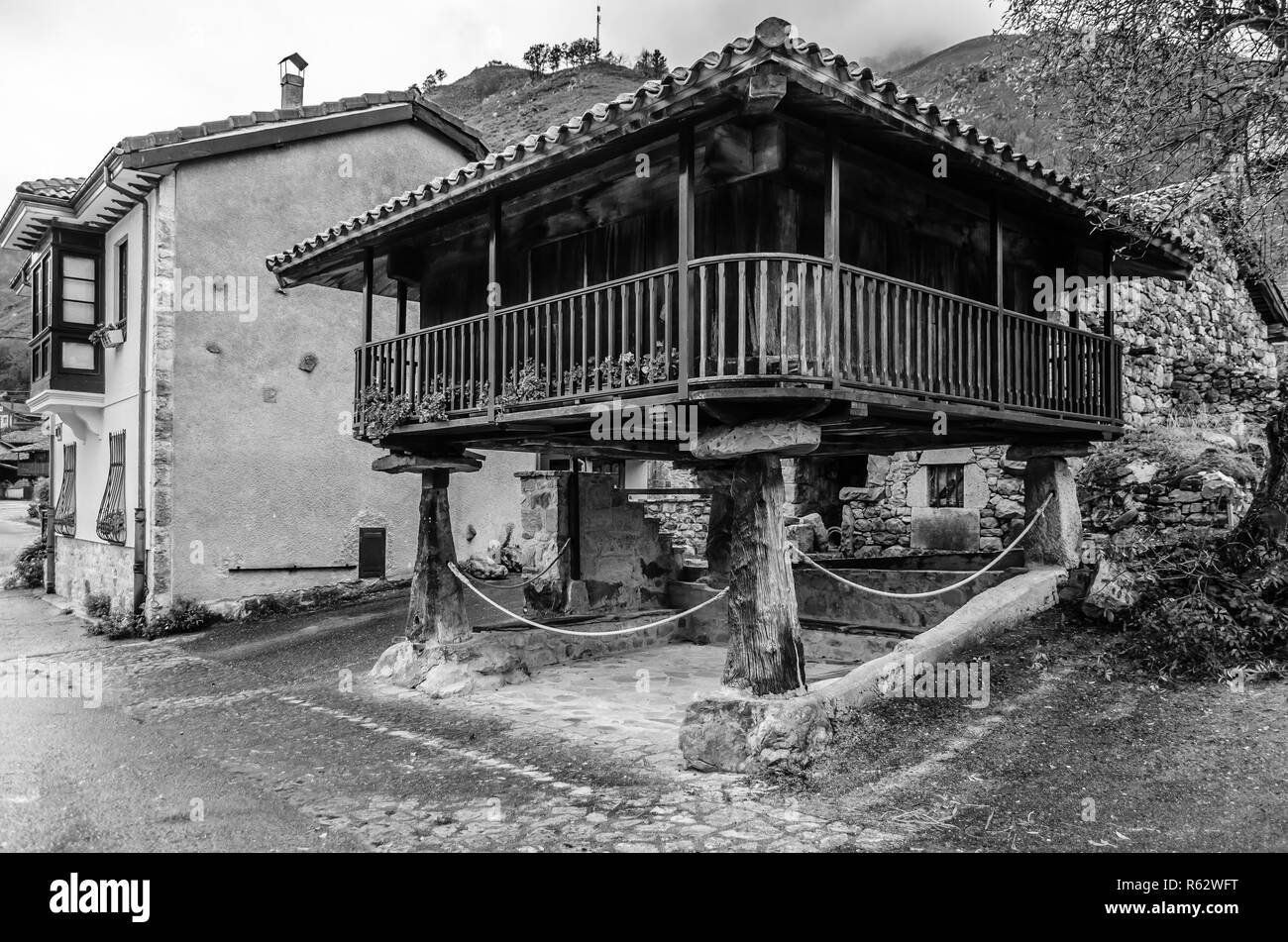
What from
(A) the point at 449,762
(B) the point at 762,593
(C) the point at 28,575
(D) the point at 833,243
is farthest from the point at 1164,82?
(C) the point at 28,575

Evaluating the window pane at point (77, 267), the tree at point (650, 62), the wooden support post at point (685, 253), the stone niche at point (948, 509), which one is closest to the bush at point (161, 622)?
the window pane at point (77, 267)

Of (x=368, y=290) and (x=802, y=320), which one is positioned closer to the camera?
(x=802, y=320)

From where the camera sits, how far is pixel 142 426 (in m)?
11.9

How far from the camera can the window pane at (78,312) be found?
43.9ft

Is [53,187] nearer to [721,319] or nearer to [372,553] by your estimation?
[372,553]

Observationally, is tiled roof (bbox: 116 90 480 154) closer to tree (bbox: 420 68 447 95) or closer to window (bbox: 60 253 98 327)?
window (bbox: 60 253 98 327)

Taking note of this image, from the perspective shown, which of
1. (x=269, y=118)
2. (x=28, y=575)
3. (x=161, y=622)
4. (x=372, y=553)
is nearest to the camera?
(x=161, y=622)

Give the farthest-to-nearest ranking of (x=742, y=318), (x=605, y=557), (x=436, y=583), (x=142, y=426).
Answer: (x=142, y=426) < (x=605, y=557) < (x=436, y=583) < (x=742, y=318)

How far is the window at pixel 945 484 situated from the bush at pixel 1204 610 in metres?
A: 4.91

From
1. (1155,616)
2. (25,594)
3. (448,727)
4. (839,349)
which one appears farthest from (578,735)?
(25,594)

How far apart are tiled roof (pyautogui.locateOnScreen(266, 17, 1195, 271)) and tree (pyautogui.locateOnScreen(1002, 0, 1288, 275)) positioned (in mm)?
680

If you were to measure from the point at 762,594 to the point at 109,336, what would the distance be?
37.1 ft

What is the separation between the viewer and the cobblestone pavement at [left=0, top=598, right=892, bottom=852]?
4.70 meters
